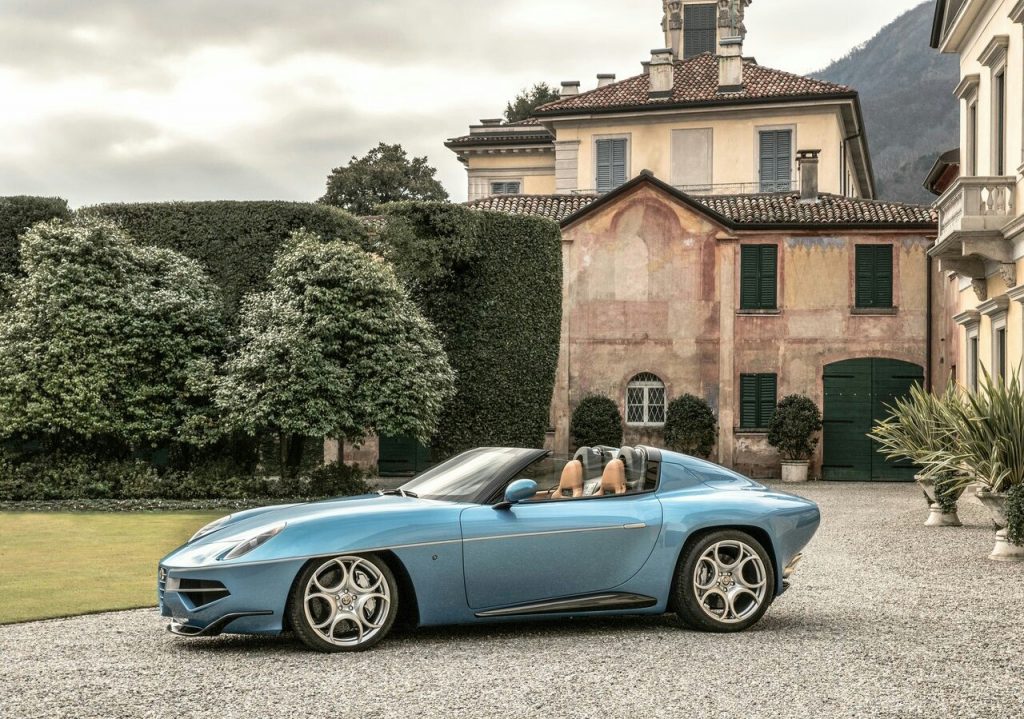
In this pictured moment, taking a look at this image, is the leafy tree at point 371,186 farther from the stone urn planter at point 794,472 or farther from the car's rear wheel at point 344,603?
the car's rear wheel at point 344,603

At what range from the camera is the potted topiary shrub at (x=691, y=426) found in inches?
1275

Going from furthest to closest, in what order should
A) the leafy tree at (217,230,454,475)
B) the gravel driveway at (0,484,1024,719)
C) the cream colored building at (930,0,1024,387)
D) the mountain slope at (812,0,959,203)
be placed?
the mountain slope at (812,0,959,203) < the leafy tree at (217,230,454,475) < the cream colored building at (930,0,1024,387) < the gravel driveway at (0,484,1024,719)

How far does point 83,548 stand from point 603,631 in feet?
29.6

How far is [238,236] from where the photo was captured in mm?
26047

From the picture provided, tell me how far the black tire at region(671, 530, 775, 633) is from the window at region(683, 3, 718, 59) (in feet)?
147

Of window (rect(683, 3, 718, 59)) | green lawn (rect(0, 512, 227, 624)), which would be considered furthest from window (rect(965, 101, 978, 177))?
window (rect(683, 3, 718, 59))

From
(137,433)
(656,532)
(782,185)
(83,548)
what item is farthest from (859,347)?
(656,532)

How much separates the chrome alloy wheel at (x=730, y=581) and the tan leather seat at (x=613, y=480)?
2.35ft

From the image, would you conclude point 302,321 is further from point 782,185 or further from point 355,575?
point 782,185

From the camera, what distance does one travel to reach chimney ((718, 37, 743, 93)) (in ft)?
139

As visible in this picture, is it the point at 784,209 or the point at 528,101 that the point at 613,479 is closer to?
the point at 784,209

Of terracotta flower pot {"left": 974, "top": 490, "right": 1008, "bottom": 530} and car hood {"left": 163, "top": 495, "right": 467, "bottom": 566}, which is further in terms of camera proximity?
terracotta flower pot {"left": 974, "top": 490, "right": 1008, "bottom": 530}

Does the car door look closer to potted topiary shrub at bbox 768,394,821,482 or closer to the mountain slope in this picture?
potted topiary shrub at bbox 768,394,821,482

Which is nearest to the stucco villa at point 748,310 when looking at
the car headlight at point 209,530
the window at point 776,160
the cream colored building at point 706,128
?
the window at point 776,160
